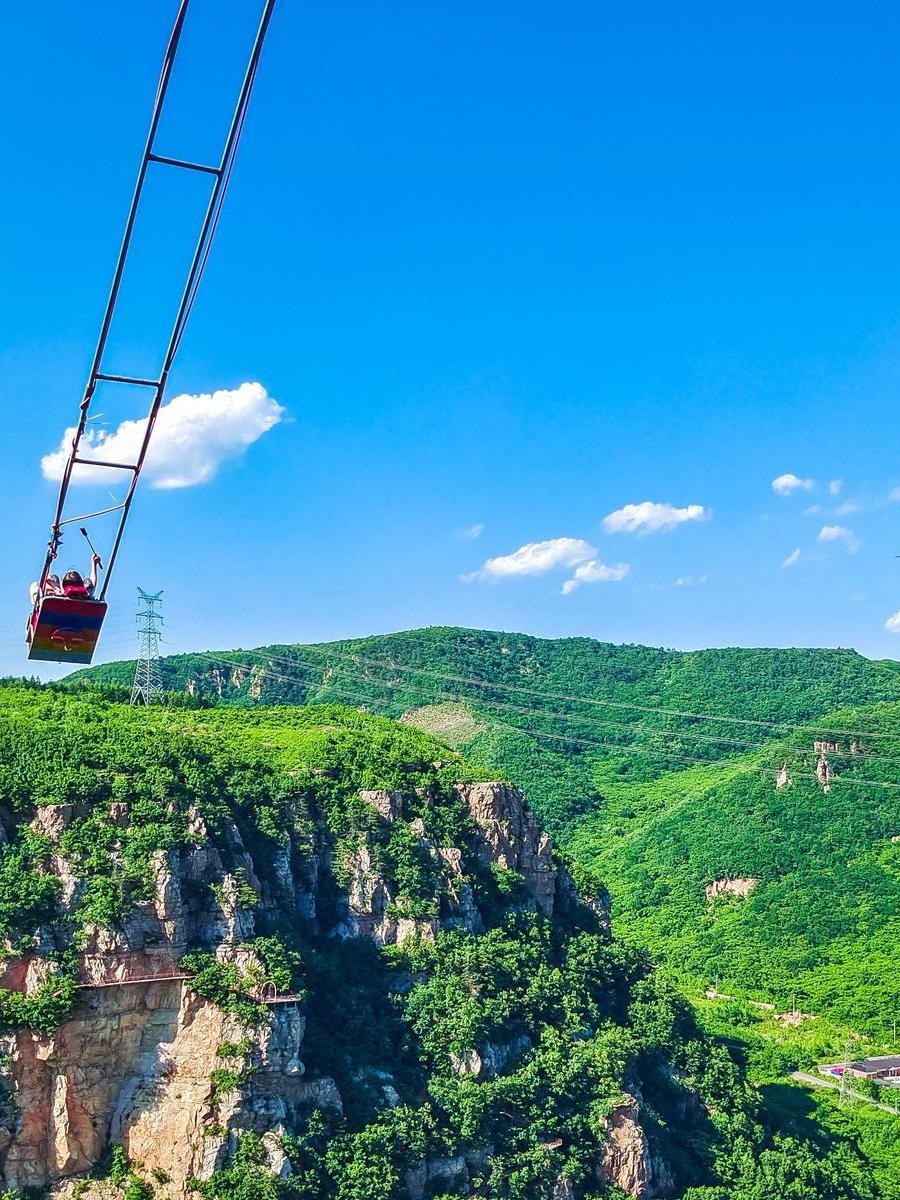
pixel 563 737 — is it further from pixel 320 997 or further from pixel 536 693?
pixel 320 997

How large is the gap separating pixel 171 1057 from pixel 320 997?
275 inches

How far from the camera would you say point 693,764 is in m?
147

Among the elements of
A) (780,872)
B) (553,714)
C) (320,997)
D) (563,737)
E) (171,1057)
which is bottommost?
(171,1057)

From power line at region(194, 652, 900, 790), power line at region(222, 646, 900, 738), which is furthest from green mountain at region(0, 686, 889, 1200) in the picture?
power line at region(222, 646, 900, 738)

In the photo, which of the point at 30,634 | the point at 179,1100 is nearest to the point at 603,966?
the point at 179,1100

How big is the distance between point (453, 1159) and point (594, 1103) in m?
6.94

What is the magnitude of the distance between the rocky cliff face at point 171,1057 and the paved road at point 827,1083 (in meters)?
27.8

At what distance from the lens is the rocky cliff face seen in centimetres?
3853

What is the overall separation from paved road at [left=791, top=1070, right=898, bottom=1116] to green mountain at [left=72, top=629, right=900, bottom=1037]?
1161cm

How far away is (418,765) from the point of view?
189ft

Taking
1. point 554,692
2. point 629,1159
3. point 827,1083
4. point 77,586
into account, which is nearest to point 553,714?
point 554,692

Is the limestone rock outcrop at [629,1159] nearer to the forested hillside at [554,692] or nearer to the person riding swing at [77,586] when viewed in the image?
the person riding swing at [77,586]

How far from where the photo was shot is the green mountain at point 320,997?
39344 millimetres

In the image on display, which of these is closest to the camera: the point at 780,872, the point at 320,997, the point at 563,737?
the point at 320,997
